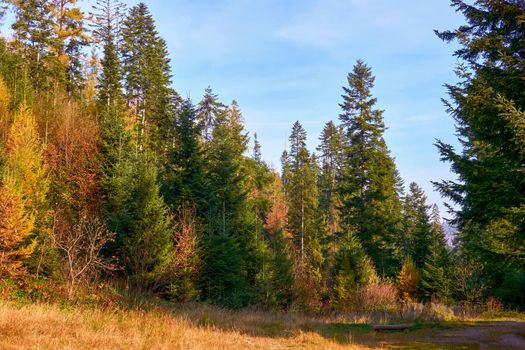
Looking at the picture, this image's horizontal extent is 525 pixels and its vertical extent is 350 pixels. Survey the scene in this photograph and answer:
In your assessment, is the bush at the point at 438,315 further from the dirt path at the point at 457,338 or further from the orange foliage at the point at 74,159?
the orange foliage at the point at 74,159

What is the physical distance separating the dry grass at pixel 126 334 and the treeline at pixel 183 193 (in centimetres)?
493

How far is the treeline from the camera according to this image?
40.3 ft

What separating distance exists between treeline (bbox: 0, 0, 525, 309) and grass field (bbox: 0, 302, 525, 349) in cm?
277

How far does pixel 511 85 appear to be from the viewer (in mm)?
10008

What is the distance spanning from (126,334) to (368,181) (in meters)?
30.0

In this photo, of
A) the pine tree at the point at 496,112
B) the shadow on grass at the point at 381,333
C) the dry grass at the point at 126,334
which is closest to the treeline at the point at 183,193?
the pine tree at the point at 496,112

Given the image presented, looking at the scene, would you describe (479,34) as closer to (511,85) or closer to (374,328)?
(511,85)

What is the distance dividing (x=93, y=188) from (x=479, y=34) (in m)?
22.4

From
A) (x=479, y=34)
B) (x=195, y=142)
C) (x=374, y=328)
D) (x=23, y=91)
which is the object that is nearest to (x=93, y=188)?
(x=195, y=142)

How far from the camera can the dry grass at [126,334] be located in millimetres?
7402

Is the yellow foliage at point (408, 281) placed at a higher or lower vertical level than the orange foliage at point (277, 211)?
lower

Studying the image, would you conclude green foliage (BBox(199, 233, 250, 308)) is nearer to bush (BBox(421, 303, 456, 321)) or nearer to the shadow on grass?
the shadow on grass

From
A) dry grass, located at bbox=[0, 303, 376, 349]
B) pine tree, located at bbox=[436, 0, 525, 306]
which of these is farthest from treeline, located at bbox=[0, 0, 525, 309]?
dry grass, located at bbox=[0, 303, 376, 349]

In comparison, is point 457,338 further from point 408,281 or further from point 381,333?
point 408,281
